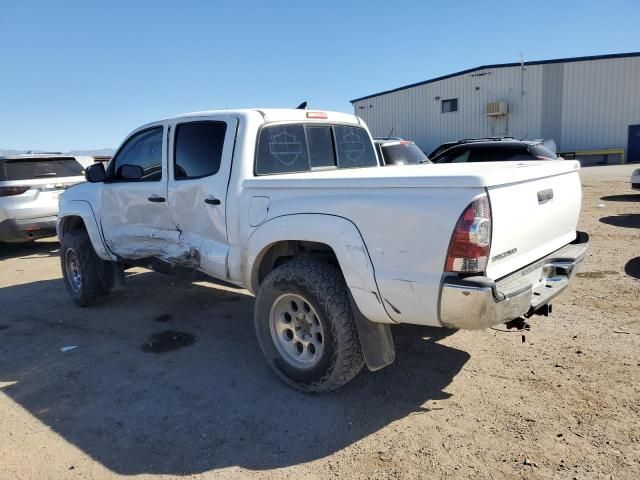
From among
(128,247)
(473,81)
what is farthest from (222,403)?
(473,81)

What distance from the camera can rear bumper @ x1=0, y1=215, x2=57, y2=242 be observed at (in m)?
8.55

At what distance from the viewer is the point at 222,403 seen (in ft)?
11.6

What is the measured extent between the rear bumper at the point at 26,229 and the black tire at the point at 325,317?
6819 millimetres

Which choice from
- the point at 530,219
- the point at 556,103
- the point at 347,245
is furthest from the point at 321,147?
the point at 556,103

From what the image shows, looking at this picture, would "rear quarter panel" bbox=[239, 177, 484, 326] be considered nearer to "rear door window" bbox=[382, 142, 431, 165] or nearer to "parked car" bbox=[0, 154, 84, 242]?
"rear door window" bbox=[382, 142, 431, 165]

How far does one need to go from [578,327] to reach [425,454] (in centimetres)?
245

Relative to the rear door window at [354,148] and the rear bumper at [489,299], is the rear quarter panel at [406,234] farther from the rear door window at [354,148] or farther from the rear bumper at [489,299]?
the rear door window at [354,148]

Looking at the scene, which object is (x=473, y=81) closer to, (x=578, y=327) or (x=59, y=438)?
(x=578, y=327)

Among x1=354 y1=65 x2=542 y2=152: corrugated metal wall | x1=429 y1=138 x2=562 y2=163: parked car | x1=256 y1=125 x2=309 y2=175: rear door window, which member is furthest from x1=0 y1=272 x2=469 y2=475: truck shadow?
x1=354 y1=65 x2=542 y2=152: corrugated metal wall

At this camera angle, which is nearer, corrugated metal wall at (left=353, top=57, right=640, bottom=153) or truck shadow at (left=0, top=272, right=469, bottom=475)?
truck shadow at (left=0, top=272, right=469, bottom=475)

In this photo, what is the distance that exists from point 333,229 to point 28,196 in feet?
24.9

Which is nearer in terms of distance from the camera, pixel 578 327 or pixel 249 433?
pixel 249 433

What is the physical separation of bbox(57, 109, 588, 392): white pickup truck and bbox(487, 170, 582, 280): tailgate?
12 mm

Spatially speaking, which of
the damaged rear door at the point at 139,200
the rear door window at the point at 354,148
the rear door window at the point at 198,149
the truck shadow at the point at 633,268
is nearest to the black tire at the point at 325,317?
the rear door window at the point at 198,149
